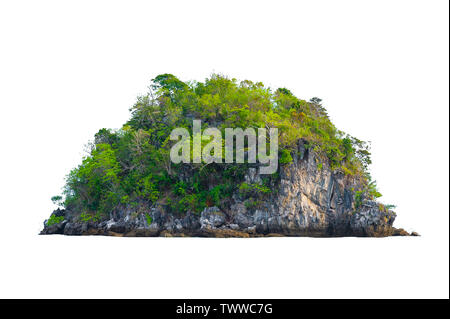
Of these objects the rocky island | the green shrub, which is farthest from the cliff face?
the green shrub

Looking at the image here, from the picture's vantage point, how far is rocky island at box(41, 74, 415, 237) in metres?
20.0

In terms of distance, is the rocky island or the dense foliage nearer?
the rocky island

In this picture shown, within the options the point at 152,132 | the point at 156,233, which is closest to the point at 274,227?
the point at 156,233

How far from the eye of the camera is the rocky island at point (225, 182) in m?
20.0

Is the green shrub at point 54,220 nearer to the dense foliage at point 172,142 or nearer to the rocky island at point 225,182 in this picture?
the rocky island at point 225,182

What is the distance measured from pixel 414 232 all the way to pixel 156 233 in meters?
13.5

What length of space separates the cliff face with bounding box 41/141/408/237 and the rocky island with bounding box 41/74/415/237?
49 mm

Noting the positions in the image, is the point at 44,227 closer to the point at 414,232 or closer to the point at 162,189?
the point at 162,189

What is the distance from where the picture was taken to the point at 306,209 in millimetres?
20000

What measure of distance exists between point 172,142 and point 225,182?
380 cm

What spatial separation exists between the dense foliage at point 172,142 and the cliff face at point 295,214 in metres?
0.51

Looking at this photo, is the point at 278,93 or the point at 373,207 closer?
the point at 373,207

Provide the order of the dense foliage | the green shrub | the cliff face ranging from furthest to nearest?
the green shrub → the dense foliage → the cliff face

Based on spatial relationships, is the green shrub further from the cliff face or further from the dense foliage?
the cliff face
